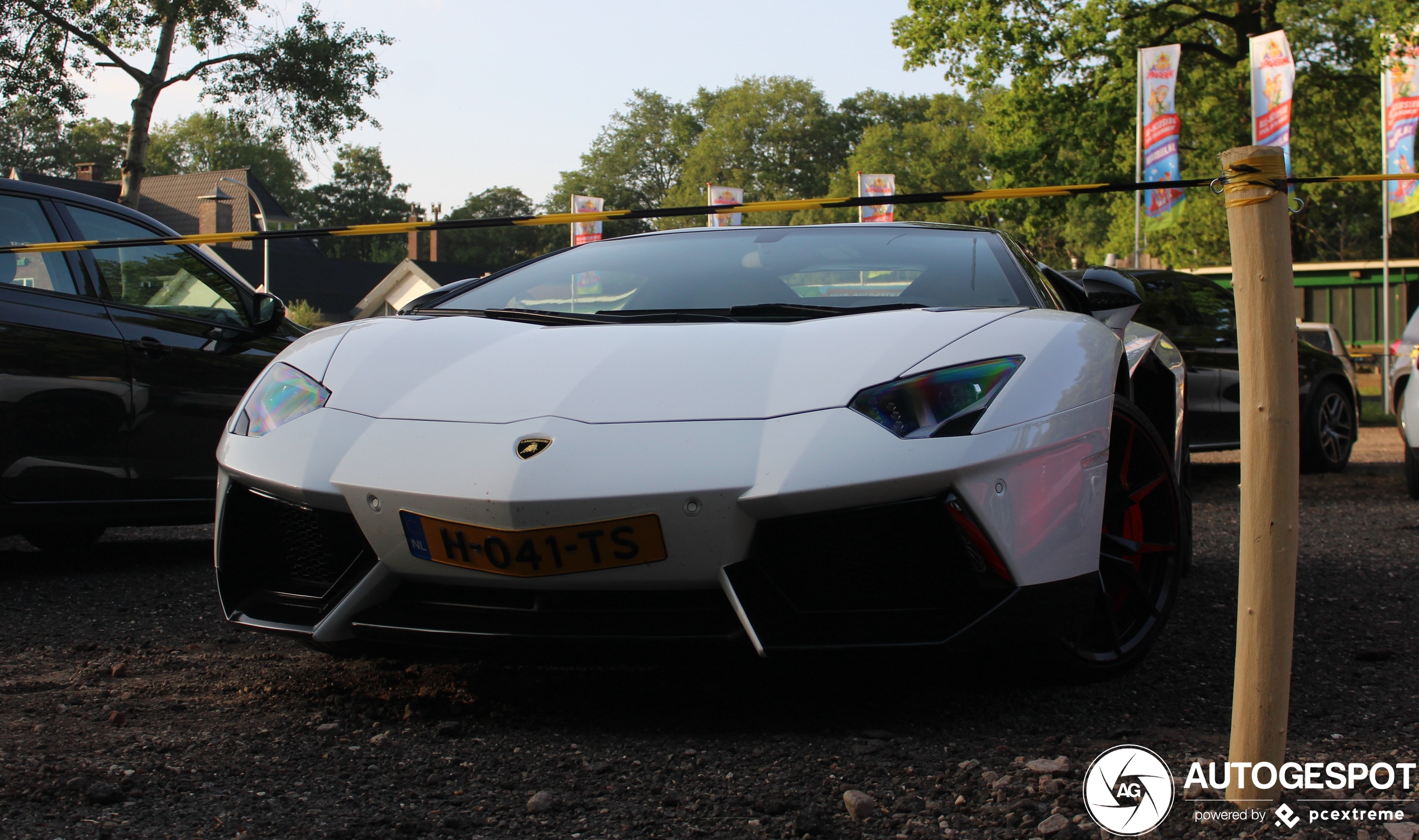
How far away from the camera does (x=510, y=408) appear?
257cm

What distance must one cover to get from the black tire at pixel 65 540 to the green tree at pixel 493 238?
271 feet

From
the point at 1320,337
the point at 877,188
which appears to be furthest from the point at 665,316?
the point at 877,188

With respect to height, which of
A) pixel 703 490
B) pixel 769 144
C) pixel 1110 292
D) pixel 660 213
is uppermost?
pixel 769 144

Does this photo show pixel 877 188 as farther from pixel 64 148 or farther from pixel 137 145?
pixel 64 148

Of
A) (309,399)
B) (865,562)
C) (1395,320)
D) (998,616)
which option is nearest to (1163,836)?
(998,616)

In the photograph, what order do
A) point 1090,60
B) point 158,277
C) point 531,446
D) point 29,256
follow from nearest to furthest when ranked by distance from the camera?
point 531,446 → point 29,256 → point 158,277 → point 1090,60

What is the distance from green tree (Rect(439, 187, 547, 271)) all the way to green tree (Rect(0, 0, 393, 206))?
63.4m

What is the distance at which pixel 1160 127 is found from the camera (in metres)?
22.9

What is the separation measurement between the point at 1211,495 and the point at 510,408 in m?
6.29

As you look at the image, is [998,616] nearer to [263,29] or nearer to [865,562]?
[865,562]

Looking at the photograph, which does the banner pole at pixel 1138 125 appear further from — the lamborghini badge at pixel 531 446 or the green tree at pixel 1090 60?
the lamborghini badge at pixel 531 446

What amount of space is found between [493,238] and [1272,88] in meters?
77.4

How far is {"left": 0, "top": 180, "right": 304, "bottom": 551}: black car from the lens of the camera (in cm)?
447

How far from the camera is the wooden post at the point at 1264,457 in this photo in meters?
1.92
